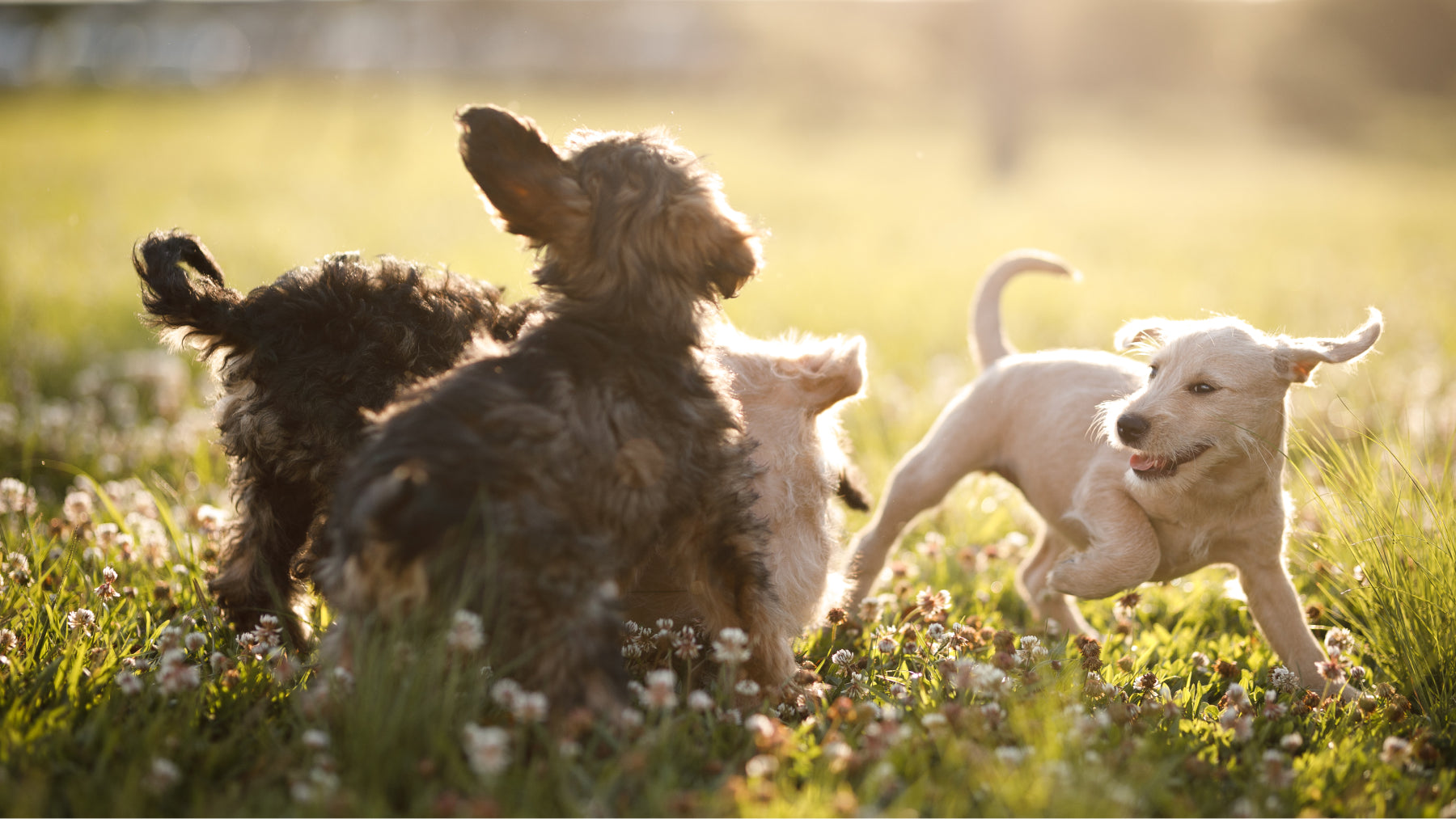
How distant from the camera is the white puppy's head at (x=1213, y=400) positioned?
4320mm

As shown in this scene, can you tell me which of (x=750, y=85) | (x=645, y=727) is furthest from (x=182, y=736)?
(x=750, y=85)

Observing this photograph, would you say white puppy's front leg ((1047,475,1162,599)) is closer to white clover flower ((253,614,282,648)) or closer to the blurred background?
the blurred background

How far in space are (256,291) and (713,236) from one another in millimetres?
1803

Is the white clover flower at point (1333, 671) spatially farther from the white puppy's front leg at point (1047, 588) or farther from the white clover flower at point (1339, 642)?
the white puppy's front leg at point (1047, 588)

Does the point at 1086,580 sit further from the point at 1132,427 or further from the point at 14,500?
the point at 14,500

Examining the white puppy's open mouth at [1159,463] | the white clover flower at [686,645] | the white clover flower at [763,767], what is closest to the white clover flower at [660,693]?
the white clover flower at [763,767]

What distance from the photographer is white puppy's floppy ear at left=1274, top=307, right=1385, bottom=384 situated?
419 centimetres

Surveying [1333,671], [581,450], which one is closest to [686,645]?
[581,450]

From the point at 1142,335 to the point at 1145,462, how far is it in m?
0.80

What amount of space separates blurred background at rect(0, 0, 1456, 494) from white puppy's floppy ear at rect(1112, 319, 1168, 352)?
8.11 ft

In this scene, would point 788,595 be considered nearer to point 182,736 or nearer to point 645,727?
point 645,727

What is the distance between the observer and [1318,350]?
13.9 feet

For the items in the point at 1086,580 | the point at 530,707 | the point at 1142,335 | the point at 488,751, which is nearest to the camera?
the point at 488,751

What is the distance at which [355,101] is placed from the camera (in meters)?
41.3
